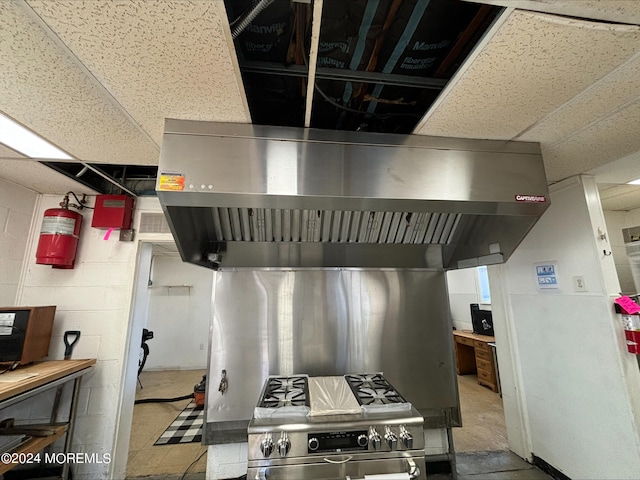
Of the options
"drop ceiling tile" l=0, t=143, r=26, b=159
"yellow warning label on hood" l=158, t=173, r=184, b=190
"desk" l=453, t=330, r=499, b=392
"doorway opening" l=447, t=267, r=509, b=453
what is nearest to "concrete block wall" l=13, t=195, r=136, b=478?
"drop ceiling tile" l=0, t=143, r=26, b=159

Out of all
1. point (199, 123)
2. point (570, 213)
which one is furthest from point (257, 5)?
point (570, 213)

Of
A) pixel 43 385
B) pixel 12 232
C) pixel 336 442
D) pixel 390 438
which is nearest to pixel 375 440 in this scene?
pixel 390 438

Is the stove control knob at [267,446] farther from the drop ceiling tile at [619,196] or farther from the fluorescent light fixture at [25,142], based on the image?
the drop ceiling tile at [619,196]

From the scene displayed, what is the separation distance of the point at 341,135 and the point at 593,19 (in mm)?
853

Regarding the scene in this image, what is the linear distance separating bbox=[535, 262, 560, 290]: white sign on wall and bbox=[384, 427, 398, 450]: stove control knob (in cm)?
170

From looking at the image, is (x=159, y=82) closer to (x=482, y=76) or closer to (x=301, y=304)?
(x=482, y=76)

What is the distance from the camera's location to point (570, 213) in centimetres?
189

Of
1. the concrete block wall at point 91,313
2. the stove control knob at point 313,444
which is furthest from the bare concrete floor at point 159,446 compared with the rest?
the stove control knob at point 313,444

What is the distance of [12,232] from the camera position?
1.98 meters

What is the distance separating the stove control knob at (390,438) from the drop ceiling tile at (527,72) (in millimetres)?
1469

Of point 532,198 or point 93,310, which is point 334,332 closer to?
point 532,198

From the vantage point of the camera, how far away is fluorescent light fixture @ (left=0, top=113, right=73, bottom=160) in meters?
1.26

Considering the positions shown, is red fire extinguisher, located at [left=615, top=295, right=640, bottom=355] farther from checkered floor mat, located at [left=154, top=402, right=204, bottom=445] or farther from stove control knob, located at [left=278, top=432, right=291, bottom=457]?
checkered floor mat, located at [left=154, top=402, right=204, bottom=445]

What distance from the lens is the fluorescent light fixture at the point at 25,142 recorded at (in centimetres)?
126
